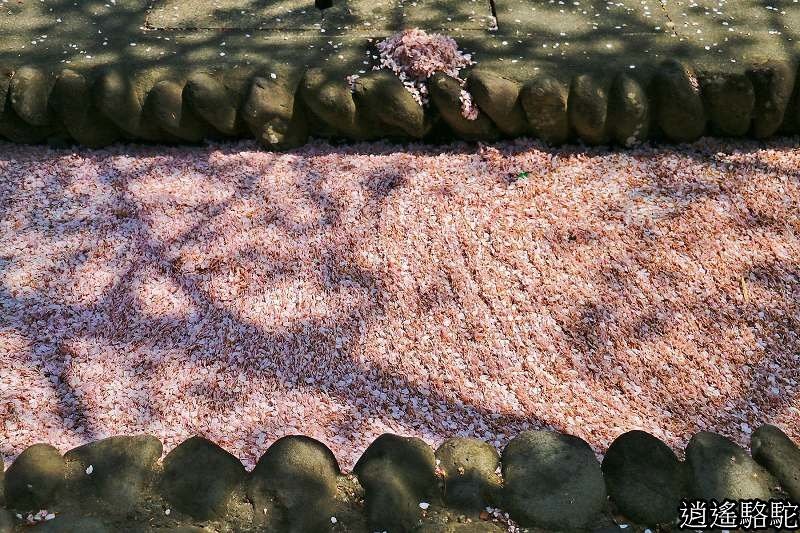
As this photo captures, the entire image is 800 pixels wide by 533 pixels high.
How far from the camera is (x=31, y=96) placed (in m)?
3.95

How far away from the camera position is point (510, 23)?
445cm

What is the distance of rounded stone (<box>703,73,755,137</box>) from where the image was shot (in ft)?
12.8

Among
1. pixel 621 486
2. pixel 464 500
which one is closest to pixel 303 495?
pixel 464 500

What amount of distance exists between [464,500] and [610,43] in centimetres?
294

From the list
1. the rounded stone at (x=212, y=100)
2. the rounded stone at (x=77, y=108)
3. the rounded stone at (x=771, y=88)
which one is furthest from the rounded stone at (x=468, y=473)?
the rounded stone at (x=77, y=108)

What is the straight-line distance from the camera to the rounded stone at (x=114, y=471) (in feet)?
7.14

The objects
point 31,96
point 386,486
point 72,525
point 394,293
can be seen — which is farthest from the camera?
point 31,96

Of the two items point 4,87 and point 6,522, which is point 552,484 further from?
point 4,87

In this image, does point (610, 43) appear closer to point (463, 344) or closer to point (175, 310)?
point (463, 344)

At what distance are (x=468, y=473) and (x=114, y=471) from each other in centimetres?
100

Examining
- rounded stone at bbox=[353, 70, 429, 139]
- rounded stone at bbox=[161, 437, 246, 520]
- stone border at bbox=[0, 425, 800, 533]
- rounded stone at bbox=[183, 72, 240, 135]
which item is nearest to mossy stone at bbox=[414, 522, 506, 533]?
stone border at bbox=[0, 425, 800, 533]

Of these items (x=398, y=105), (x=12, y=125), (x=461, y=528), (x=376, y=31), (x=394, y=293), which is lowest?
(x=394, y=293)

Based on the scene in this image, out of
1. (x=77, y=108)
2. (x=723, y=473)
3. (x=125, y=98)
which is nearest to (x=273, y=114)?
(x=125, y=98)

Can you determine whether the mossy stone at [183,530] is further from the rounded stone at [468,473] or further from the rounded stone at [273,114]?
the rounded stone at [273,114]
